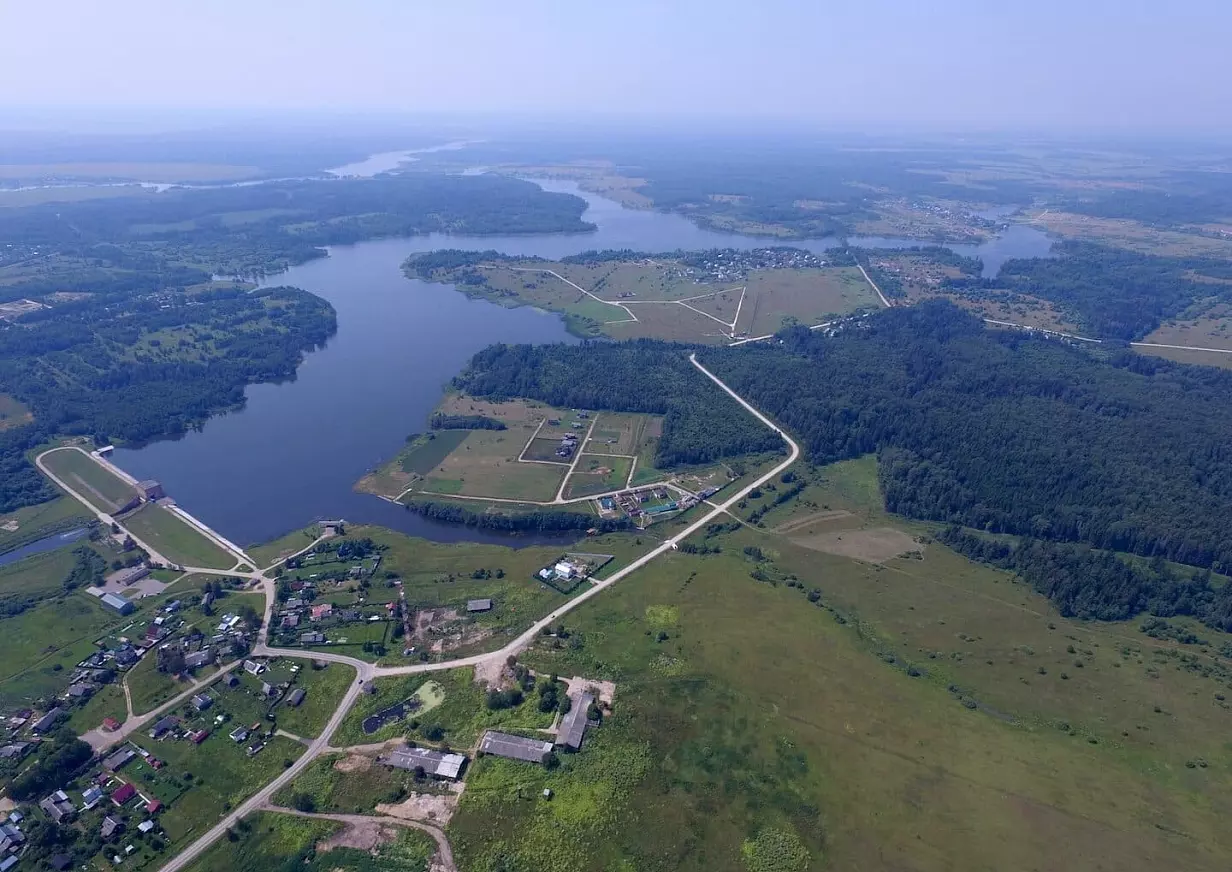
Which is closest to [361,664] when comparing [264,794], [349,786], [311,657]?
[311,657]

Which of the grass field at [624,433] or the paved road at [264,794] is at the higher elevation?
the grass field at [624,433]

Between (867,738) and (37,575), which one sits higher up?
(867,738)

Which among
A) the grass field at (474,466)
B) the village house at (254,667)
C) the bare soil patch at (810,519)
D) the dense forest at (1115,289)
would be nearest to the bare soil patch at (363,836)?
the village house at (254,667)

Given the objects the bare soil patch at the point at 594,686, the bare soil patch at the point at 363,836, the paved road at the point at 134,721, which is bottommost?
the paved road at the point at 134,721

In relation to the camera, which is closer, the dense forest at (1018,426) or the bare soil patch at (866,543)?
the bare soil patch at (866,543)

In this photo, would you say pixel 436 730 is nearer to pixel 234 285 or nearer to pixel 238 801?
pixel 238 801

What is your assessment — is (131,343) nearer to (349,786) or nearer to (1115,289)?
(349,786)

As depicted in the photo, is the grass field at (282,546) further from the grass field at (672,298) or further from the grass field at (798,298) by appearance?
the grass field at (798,298)
